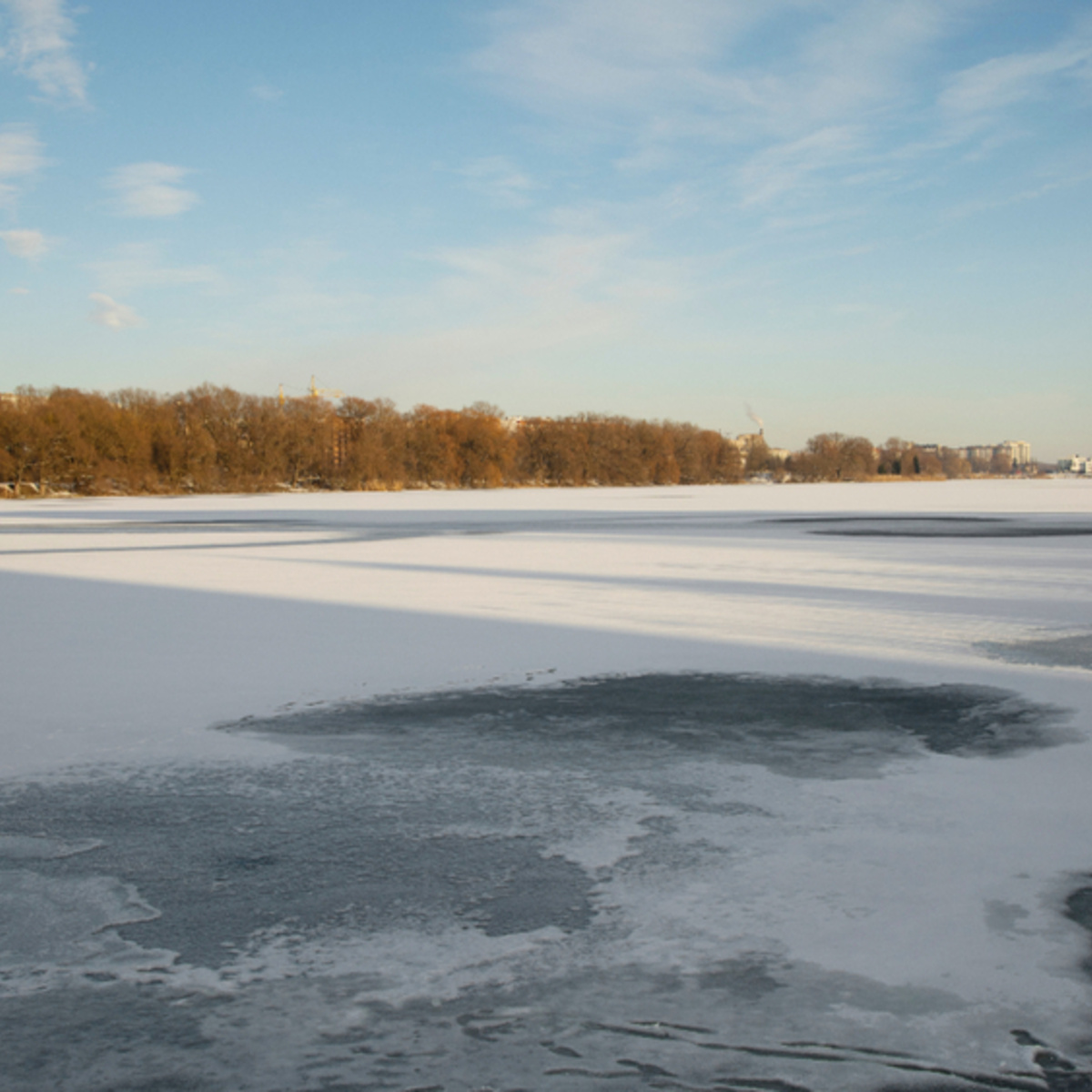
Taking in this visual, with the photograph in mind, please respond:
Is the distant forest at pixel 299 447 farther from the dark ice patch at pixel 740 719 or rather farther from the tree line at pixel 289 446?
the dark ice patch at pixel 740 719

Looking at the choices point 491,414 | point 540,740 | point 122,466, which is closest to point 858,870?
point 540,740

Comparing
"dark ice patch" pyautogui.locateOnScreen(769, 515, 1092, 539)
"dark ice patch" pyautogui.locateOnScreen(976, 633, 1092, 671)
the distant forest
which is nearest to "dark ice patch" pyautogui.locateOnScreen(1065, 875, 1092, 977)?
"dark ice patch" pyautogui.locateOnScreen(976, 633, 1092, 671)

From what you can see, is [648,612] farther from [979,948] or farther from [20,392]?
[20,392]

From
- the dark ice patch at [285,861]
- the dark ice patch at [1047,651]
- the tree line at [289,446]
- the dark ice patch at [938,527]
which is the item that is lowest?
the dark ice patch at [285,861]

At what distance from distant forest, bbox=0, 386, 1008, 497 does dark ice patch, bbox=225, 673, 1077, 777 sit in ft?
160

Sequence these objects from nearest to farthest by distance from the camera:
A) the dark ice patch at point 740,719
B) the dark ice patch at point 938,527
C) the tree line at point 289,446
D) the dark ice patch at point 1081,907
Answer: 1. the dark ice patch at point 1081,907
2. the dark ice patch at point 740,719
3. the dark ice patch at point 938,527
4. the tree line at point 289,446

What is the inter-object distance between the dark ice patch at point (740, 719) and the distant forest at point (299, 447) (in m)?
48.6

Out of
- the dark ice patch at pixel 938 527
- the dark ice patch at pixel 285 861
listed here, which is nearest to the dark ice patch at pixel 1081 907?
the dark ice patch at pixel 285 861

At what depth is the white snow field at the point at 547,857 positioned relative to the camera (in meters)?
1.96

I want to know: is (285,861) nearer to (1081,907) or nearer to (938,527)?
(1081,907)

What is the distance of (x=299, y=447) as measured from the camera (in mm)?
63438

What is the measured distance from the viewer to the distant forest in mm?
49812

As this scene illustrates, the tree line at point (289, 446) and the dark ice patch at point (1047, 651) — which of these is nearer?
the dark ice patch at point (1047, 651)

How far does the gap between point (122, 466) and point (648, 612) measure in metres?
49.5
